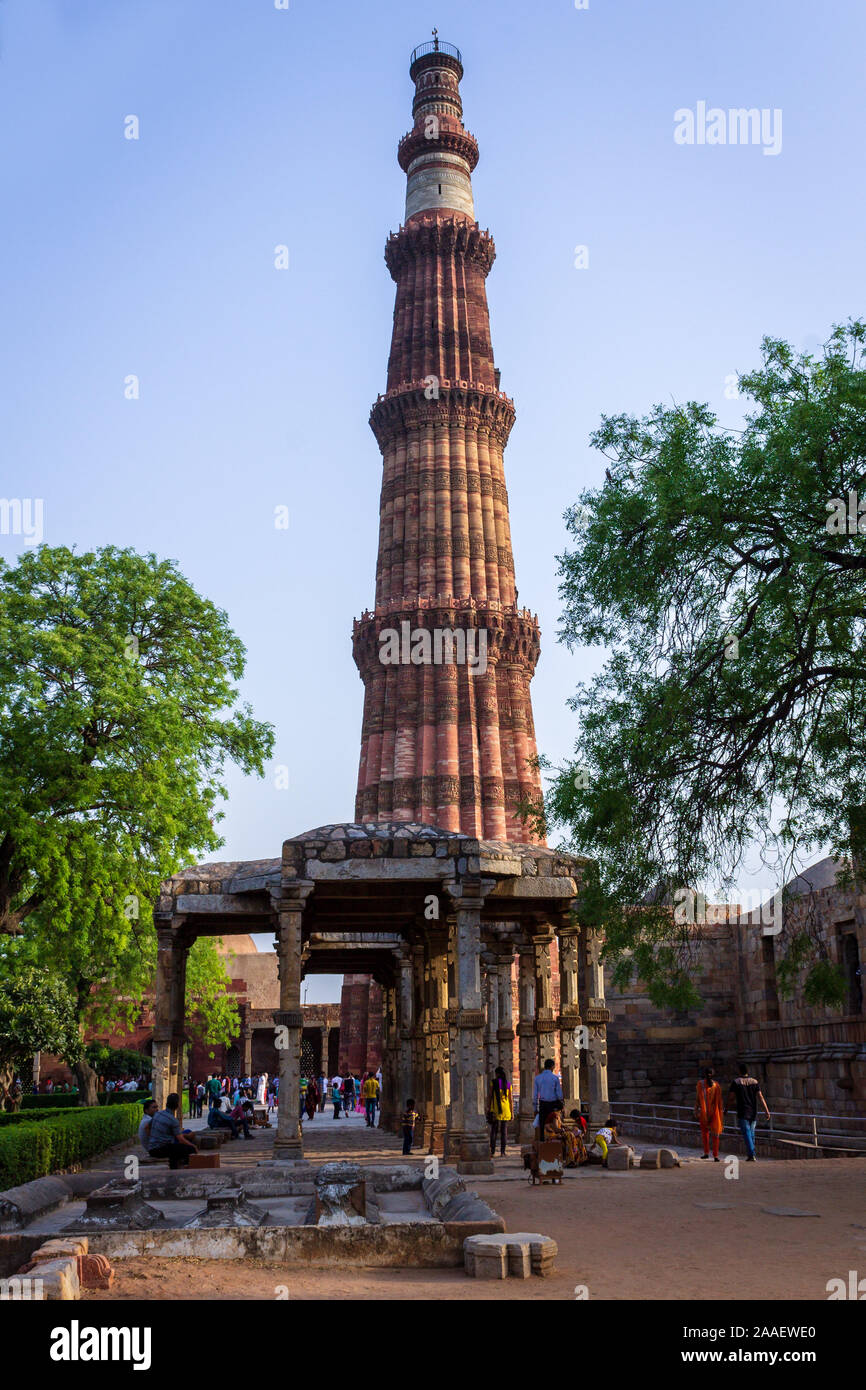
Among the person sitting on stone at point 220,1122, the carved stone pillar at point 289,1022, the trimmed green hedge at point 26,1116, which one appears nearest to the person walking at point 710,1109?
the carved stone pillar at point 289,1022

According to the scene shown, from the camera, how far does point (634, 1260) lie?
9.05 meters

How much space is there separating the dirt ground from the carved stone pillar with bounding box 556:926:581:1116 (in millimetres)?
5472

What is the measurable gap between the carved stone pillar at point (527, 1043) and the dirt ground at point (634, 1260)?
785 cm

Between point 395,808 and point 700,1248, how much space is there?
30214 millimetres

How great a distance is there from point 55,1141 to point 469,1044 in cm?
619

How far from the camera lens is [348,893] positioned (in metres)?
17.6

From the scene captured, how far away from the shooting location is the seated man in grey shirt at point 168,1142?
49.9ft

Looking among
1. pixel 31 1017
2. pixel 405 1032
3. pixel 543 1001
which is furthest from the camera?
pixel 405 1032

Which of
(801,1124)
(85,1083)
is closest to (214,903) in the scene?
(85,1083)

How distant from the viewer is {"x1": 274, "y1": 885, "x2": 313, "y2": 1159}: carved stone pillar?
52.4ft

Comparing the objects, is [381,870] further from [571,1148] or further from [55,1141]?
[55,1141]
